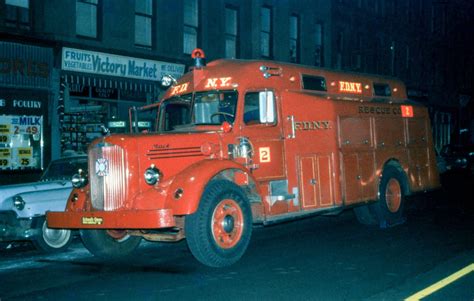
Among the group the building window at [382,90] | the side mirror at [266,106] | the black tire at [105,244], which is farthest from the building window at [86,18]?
the side mirror at [266,106]

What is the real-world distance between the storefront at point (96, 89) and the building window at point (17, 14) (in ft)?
4.30

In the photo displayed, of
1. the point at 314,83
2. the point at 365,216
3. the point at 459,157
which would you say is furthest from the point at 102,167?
the point at 459,157

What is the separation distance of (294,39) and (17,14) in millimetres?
13467

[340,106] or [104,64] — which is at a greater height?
[104,64]

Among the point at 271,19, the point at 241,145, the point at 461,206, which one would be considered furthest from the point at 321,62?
the point at 241,145

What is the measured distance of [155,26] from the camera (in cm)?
2108

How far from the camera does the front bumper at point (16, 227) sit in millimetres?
9685

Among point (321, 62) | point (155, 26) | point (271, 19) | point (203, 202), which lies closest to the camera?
point (203, 202)

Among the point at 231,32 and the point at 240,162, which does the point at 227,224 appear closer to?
the point at 240,162

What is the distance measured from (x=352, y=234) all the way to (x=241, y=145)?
3.06 meters

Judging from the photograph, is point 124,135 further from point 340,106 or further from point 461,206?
point 461,206

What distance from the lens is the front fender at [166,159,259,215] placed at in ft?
26.0

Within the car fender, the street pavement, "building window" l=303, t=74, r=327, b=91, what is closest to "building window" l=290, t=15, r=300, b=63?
"building window" l=303, t=74, r=327, b=91

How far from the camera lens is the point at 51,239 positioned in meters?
10.2
